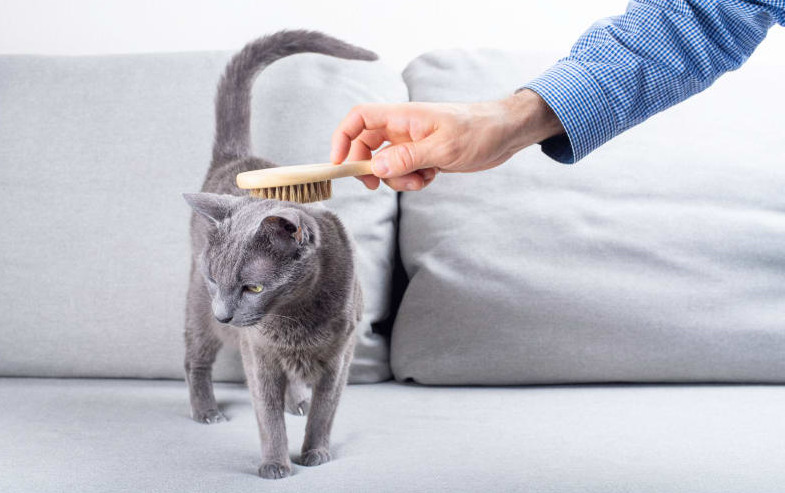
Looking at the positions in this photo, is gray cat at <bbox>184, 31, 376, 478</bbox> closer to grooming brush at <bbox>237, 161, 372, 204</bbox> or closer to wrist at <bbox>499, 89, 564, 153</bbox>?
grooming brush at <bbox>237, 161, 372, 204</bbox>

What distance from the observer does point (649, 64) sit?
1168 mm

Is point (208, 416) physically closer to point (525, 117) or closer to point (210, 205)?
point (210, 205)

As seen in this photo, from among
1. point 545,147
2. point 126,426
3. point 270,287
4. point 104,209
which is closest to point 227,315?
point 270,287

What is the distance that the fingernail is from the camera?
41.3 inches

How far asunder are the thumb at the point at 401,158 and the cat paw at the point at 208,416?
66cm

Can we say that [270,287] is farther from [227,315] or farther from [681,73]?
[681,73]

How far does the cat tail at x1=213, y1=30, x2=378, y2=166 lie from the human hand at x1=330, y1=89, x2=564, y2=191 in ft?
1.18

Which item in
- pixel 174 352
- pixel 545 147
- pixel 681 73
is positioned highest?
pixel 681 73

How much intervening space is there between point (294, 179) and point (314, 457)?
47 centimetres

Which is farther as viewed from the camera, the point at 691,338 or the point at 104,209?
the point at 104,209

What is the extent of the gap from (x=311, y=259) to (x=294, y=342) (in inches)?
5.8

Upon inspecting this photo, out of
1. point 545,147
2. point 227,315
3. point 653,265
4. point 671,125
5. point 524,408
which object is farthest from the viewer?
point 671,125

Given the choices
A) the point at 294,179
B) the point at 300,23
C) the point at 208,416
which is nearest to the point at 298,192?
the point at 294,179

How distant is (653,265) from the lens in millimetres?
1540
